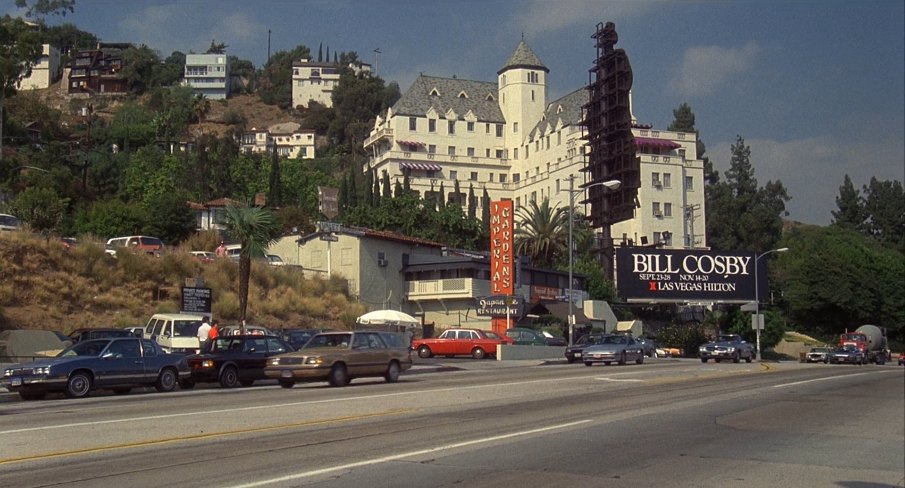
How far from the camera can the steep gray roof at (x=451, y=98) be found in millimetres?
138875

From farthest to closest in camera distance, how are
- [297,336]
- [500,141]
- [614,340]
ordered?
[500,141], [614,340], [297,336]

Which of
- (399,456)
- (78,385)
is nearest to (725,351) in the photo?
(78,385)

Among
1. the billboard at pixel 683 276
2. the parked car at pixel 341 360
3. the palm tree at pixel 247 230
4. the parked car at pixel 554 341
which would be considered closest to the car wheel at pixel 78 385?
the parked car at pixel 341 360

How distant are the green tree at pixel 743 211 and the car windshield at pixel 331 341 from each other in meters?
99.8

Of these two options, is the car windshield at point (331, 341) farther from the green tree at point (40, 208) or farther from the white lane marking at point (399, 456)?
the green tree at point (40, 208)

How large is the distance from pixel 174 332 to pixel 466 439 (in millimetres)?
22411

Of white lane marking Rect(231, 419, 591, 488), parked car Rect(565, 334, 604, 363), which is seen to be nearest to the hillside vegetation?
parked car Rect(565, 334, 604, 363)

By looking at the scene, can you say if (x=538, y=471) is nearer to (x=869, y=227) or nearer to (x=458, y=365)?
(x=458, y=365)

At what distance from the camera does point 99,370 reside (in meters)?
24.2

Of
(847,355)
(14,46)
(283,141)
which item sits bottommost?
(847,355)

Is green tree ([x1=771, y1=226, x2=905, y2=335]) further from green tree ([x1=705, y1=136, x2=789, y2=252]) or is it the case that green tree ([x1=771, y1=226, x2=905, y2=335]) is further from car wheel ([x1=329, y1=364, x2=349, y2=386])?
car wheel ([x1=329, y1=364, x2=349, y2=386])

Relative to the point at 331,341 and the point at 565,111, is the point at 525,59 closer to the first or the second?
the point at 565,111

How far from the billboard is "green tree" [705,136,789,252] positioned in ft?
138

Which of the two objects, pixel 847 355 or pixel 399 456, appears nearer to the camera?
pixel 399 456
